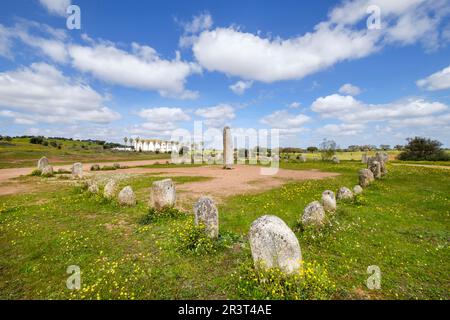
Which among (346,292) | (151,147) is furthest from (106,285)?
(151,147)

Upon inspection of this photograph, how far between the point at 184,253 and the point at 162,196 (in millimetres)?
4996

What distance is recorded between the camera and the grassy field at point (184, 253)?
6.65 m

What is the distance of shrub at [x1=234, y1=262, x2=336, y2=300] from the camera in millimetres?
5883

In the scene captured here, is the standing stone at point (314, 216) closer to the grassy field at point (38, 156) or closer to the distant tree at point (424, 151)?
the grassy field at point (38, 156)

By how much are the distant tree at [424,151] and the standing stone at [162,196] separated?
64047 millimetres

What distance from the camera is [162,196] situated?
12992 millimetres

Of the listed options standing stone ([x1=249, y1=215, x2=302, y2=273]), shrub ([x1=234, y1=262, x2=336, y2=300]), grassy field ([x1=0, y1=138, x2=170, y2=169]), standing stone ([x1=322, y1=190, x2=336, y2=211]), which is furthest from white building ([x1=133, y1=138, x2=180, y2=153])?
shrub ([x1=234, y1=262, x2=336, y2=300])

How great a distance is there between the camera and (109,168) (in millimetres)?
40344

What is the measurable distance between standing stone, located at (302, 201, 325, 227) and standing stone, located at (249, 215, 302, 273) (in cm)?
420

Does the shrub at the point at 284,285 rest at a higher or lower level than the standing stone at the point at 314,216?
lower

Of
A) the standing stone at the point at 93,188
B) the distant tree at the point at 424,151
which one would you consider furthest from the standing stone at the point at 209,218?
the distant tree at the point at 424,151

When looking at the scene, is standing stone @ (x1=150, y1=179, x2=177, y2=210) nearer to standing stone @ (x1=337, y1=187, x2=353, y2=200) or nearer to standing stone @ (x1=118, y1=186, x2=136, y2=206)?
standing stone @ (x1=118, y1=186, x2=136, y2=206)

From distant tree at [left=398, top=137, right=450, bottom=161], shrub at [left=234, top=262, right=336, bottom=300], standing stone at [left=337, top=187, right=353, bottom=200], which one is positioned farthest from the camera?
distant tree at [left=398, top=137, right=450, bottom=161]
